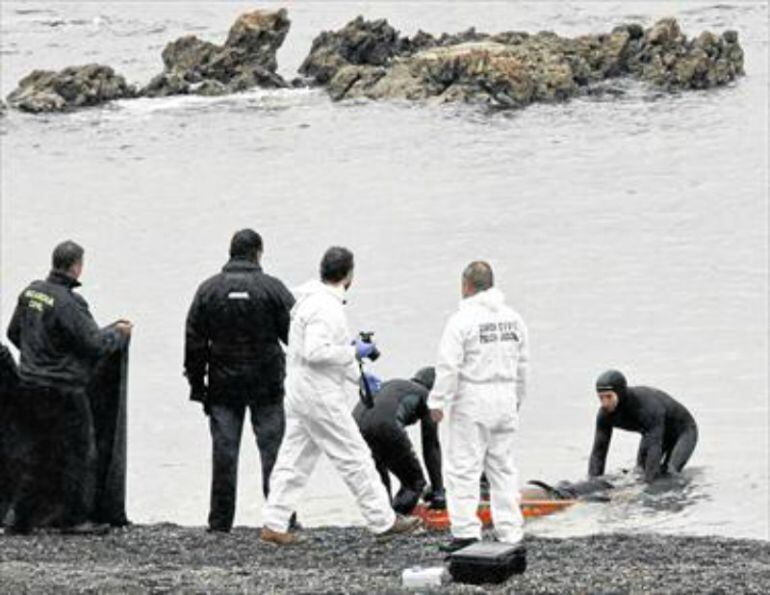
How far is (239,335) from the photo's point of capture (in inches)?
584

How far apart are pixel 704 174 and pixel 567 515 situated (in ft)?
123

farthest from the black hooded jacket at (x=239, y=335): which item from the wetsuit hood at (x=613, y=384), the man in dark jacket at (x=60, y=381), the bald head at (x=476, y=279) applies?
the wetsuit hood at (x=613, y=384)

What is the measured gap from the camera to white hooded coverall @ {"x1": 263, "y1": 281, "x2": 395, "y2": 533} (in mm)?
13883

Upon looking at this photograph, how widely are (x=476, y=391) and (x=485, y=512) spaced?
4223 millimetres

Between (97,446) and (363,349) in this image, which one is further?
(97,446)

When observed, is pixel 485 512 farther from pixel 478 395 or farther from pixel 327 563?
pixel 478 395

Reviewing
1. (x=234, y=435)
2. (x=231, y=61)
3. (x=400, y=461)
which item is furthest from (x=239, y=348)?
(x=231, y=61)

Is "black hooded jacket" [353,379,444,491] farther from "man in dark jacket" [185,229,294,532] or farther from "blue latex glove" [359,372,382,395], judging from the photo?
"man in dark jacket" [185,229,294,532]

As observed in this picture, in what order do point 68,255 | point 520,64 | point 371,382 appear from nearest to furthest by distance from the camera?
point 68,255
point 371,382
point 520,64

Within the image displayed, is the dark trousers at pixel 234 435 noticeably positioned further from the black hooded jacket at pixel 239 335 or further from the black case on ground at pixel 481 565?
the black case on ground at pixel 481 565

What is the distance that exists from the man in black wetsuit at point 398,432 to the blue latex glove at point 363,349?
2362 millimetres

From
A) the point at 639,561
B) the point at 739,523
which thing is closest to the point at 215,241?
the point at 739,523

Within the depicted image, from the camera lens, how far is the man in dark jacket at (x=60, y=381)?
14.6m

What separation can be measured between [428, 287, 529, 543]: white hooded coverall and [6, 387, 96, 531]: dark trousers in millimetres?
2789
